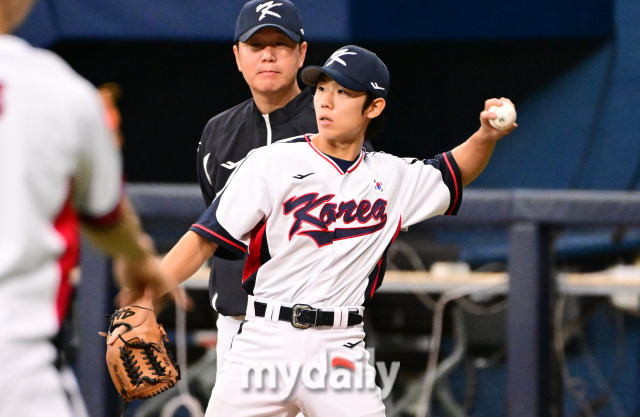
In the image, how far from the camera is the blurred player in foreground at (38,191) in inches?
54.5

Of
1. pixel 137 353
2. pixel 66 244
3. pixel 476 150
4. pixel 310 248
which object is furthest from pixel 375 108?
pixel 66 244

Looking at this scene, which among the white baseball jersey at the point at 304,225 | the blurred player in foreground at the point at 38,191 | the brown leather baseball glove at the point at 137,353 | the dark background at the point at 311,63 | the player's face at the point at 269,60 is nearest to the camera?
the blurred player in foreground at the point at 38,191

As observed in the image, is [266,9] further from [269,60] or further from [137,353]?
[137,353]

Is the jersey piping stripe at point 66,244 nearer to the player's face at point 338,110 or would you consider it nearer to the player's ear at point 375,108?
the player's face at point 338,110

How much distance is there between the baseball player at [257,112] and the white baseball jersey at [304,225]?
1.12ft

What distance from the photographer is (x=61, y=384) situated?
1523mm

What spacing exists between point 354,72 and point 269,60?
0.41m

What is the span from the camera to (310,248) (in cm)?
246

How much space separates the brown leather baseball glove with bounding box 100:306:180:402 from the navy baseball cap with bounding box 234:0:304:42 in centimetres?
93

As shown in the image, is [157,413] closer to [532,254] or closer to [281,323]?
[532,254]

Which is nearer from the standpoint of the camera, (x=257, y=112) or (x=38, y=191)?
(x=38, y=191)

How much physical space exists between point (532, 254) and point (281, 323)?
173 cm

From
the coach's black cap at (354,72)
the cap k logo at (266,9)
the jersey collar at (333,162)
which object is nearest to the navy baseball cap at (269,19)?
the cap k logo at (266,9)

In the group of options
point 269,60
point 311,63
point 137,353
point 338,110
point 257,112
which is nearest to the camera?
point 137,353
